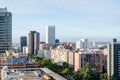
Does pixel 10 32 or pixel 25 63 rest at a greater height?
pixel 10 32

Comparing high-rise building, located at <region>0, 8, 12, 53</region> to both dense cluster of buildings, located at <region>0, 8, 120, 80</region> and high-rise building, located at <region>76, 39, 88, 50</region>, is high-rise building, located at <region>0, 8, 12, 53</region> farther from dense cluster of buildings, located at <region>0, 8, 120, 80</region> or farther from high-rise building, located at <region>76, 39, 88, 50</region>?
high-rise building, located at <region>76, 39, 88, 50</region>

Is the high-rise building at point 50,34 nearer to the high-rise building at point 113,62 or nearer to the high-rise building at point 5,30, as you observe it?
the high-rise building at point 5,30

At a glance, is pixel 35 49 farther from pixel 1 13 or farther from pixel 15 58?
pixel 15 58

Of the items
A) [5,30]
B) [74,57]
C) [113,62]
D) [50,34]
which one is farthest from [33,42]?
[113,62]

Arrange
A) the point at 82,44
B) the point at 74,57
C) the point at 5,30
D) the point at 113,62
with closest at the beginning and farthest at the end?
1. the point at 113,62
2. the point at 5,30
3. the point at 74,57
4. the point at 82,44

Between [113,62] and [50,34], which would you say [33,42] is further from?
[113,62]

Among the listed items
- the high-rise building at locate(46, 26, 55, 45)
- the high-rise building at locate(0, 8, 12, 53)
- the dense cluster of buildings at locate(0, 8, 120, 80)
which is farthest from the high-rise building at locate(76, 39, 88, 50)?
the high-rise building at locate(0, 8, 12, 53)

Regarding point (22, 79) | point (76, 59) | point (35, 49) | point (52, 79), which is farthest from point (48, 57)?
point (22, 79)
